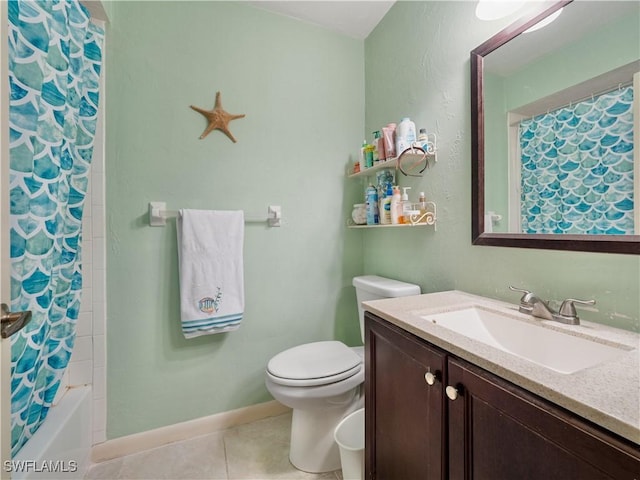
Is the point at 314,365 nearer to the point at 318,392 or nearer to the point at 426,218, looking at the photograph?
the point at 318,392

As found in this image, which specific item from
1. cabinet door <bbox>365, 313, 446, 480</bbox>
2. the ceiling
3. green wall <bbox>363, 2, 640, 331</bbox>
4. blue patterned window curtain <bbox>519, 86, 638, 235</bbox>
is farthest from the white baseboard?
the ceiling

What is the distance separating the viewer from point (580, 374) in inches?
20.9

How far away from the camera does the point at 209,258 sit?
1.49m

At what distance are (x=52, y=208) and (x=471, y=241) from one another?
60.7 inches

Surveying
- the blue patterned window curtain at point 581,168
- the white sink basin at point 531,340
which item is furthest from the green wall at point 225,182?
the blue patterned window curtain at point 581,168

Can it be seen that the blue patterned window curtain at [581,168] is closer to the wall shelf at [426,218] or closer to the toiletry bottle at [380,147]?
the wall shelf at [426,218]

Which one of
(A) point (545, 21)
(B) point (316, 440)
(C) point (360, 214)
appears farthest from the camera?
(C) point (360, 214)

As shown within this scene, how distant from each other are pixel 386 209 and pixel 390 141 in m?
0.35

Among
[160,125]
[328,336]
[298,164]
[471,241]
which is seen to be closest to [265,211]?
[298,164]

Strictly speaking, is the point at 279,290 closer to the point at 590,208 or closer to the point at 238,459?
the point at 238,459

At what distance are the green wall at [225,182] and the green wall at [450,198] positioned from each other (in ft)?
1.06

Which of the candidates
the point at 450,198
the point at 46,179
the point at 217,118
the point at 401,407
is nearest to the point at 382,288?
the point at 450,198

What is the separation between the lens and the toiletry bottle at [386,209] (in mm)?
1477

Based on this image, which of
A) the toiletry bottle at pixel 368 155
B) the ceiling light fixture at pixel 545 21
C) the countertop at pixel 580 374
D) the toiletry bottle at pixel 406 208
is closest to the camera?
the countertop at pixel 580 374
